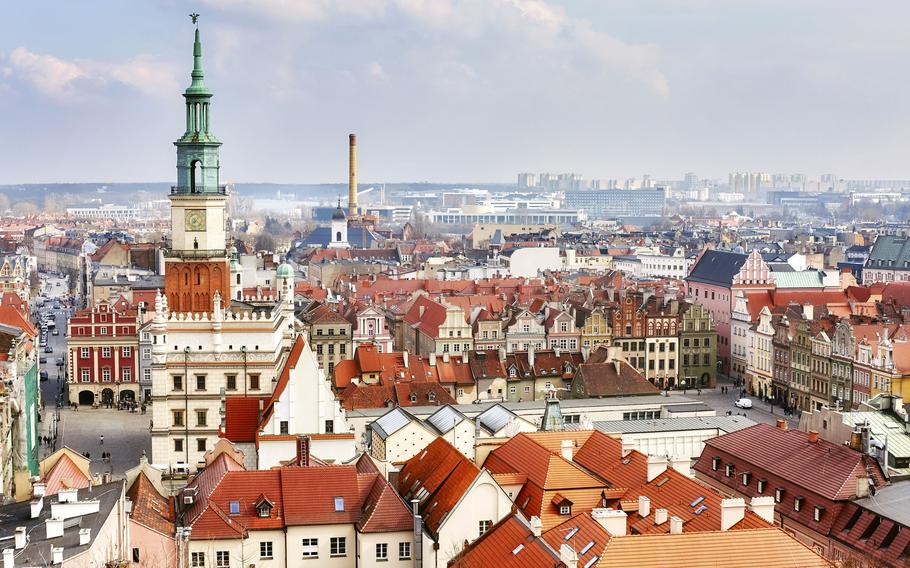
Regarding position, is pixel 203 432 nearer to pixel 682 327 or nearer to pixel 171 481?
pixel 171 481

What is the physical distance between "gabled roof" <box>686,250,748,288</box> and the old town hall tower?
209ft

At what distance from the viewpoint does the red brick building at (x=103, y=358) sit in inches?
3686

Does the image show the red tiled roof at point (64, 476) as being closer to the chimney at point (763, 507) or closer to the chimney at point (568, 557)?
the chimney at point (568, 557)

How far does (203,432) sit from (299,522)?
65.8 ft

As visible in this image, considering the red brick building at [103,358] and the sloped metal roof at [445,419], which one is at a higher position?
the sloped metal roof at [445,419]

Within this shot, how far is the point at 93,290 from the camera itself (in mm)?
122812

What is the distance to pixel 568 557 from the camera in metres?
32.7

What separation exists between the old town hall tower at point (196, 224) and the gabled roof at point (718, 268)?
63748 millimetres

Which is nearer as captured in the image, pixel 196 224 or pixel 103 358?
pixel 196 224

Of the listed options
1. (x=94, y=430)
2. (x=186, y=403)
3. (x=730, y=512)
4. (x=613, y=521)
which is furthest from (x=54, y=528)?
(x=94, y=430)

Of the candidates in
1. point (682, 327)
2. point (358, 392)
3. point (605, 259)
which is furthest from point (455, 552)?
point (605, 259)

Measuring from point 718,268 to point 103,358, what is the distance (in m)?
58.9

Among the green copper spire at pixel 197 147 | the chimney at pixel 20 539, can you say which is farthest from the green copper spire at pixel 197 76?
the chimney at pixel 20 539

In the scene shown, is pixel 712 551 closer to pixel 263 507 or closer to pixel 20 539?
pixel 263 507
